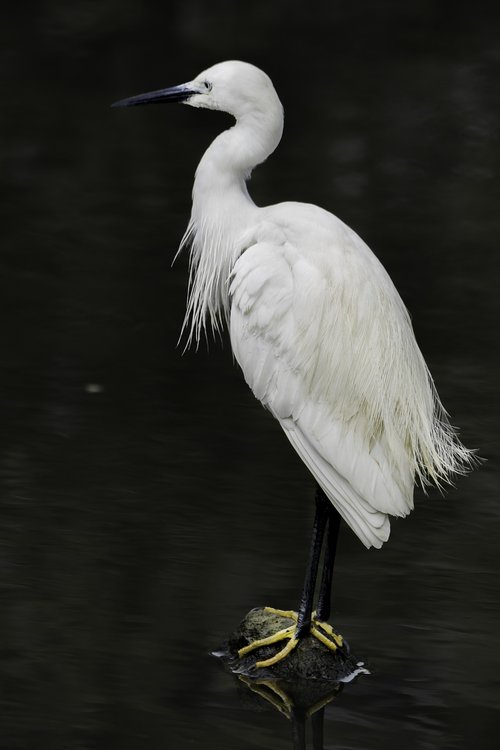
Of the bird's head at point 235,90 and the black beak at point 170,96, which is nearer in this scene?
the bird's head at point 235,90

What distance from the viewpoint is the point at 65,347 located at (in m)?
6.43

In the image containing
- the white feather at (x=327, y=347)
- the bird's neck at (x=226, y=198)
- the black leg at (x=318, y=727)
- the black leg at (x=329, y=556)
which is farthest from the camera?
the bird's neck at (x=226, y=198)

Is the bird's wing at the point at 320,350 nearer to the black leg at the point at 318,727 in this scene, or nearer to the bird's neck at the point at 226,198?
the bird's neck at the point at 226,198

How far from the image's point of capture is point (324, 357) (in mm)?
3908

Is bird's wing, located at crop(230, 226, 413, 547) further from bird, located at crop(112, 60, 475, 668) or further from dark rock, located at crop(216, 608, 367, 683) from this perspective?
dark rock, located at crop(216, 608, 367, 683)

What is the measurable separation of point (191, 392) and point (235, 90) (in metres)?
2.26

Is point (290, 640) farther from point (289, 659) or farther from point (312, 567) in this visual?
point (312, 567)

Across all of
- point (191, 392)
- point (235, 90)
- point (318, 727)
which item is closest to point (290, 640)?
point (318, 727)

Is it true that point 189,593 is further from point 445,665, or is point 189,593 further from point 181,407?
point 181,407

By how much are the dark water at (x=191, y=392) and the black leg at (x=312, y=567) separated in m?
0.21

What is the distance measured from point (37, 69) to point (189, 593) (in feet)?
22.5

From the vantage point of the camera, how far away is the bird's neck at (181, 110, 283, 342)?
406cm

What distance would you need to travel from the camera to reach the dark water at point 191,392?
3.90 metres

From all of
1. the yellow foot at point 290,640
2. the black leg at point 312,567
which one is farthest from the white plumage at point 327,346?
the yellow foot at point 290,640
